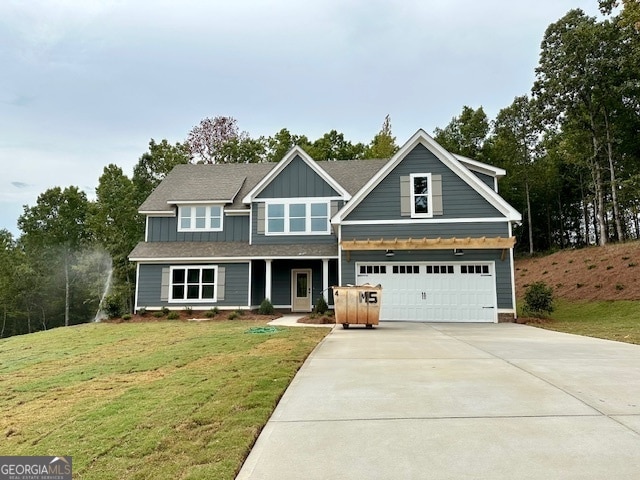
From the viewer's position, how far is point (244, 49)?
664 inches

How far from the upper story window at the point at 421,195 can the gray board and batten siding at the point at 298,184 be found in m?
4.63

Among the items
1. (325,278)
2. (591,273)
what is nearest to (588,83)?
(591,273)

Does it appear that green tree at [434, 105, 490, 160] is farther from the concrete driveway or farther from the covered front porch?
the concrete driveway

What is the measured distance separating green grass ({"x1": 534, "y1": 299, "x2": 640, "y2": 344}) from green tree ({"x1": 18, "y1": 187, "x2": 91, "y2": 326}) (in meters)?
39.4

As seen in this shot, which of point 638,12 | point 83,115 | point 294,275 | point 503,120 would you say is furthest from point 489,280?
point 503,120

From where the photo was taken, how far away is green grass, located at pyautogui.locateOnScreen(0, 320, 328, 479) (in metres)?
3.69

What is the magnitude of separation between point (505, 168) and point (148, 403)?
1539 inches

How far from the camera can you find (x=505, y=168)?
38.8 m

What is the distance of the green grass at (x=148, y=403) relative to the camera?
12.1ft

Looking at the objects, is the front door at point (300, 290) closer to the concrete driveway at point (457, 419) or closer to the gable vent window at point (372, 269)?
the gable vent window at point (372, 269)

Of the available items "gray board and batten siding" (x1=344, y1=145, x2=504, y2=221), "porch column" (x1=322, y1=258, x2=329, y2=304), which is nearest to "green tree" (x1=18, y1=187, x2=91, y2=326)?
"porch column" (x1=322, y1=258, x2=329, y2=304)

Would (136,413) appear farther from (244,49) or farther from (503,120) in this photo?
(503,120)

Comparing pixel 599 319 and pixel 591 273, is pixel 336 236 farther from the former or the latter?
pixel 591 273

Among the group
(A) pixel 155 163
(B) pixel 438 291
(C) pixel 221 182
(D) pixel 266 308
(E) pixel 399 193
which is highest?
(A) pixel 155 163
